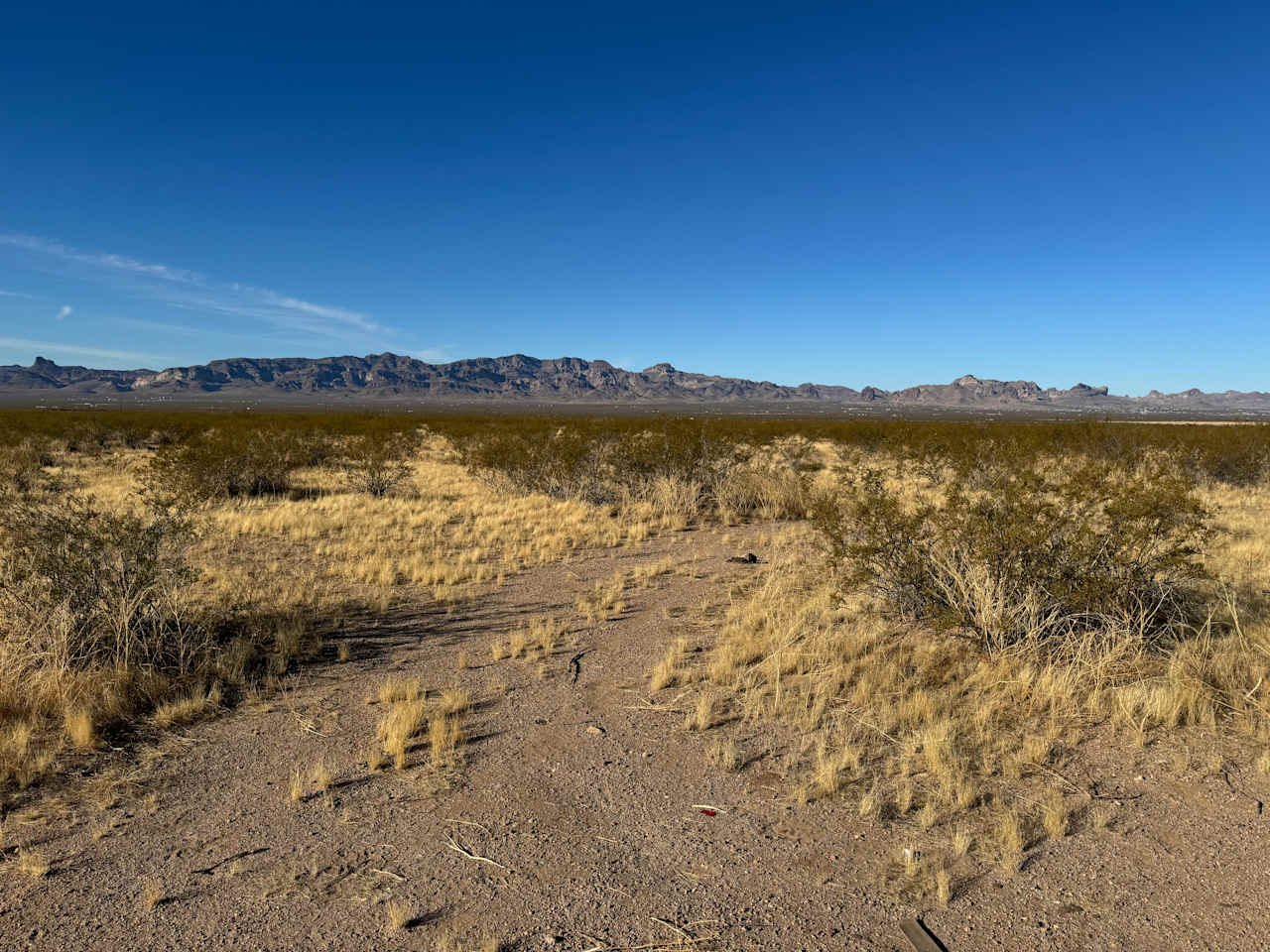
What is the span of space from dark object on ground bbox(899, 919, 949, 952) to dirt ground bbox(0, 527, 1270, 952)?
44 mm

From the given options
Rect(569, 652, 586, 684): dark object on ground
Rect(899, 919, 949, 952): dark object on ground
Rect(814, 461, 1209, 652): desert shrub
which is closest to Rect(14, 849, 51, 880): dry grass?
Rect(569, 652, 586, 684): dark object on ground

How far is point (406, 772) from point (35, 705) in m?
2.94

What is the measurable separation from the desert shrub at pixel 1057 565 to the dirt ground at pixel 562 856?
1725mm

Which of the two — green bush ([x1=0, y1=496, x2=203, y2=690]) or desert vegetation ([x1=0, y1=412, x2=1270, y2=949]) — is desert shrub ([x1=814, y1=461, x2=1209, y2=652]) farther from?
green bush ([x1=0, y1=496, x2=203, y2=690])

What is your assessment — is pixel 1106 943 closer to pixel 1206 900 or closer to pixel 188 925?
pixel 1206 900

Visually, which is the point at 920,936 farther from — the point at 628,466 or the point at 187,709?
the point at 628,466

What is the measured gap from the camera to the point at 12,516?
7.48 meters

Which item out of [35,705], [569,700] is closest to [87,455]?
[35,705]

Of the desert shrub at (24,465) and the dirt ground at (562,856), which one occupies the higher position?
the desert shrub at (24,465)

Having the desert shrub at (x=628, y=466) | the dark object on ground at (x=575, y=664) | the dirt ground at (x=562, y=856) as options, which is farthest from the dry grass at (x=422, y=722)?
the desert shrub at (x=628, y=466)

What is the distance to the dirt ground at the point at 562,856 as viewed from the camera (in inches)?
→ 123

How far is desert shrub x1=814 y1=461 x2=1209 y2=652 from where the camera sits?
6.31m

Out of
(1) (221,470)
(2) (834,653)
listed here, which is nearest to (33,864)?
(2) (834,653)

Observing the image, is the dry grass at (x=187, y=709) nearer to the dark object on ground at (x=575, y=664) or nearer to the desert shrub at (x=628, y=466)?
the dark object on ground at (x=575, y=664)
